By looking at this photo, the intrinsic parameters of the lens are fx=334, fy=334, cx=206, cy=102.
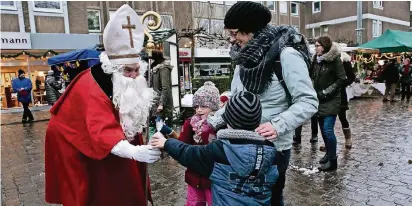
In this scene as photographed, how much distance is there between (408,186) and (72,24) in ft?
61.1

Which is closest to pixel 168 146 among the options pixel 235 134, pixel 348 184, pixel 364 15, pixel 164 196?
pixel 235 134

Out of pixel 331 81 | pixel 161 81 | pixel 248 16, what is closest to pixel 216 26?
pixel 161 81

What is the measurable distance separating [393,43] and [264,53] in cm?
1522

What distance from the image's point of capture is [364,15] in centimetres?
3111

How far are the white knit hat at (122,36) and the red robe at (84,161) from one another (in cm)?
25

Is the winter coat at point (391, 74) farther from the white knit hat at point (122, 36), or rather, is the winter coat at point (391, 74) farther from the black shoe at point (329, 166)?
the white knit hat at point (122, 36)

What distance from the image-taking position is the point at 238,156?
6.03 feet

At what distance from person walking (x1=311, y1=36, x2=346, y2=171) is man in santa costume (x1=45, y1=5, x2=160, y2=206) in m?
3.02

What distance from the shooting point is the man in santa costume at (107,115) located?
7.46 ft

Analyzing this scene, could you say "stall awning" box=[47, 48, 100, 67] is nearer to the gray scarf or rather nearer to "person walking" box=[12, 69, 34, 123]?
"person walking" box=[12, 69, 34, 123]

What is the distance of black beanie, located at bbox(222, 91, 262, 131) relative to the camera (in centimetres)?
183

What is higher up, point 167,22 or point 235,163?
point 167,22

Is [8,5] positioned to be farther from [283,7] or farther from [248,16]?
[283,7]

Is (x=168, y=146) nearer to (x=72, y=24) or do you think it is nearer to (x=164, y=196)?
(x=164, y=196)
